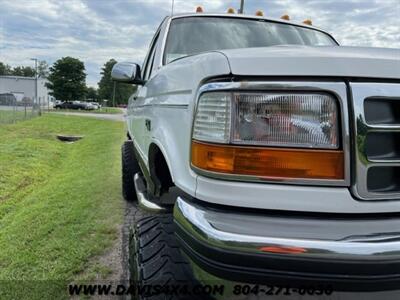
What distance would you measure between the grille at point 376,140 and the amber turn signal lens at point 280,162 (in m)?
0.08

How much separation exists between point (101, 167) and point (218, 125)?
763 centimetres

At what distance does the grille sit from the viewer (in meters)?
1.56

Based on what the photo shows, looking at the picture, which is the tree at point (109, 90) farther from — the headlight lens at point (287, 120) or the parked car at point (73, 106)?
the headlight lens at point (287, 120)

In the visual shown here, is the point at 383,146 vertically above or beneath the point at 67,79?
beneath

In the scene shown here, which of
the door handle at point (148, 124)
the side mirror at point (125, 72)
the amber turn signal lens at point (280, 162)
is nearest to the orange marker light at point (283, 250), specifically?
the amber turn signal lens at point (280, 162)

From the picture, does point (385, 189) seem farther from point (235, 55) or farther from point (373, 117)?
point (235, 55)

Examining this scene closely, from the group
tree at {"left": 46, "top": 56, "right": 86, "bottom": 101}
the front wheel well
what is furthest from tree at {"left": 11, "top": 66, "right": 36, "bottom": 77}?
the front wheel well

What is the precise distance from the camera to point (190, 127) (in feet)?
5.98

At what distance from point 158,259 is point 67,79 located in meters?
77.2

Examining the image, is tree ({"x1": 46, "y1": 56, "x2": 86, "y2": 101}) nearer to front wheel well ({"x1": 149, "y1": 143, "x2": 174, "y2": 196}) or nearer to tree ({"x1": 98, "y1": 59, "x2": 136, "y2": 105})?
tree ({"x1": 98, "y1": 59, "x2": 136, "y2": 105})

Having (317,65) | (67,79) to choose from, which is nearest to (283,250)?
(317,65)

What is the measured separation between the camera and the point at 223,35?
342 cm

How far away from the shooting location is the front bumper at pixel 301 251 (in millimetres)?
1447

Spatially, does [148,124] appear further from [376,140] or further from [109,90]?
[109,90]
